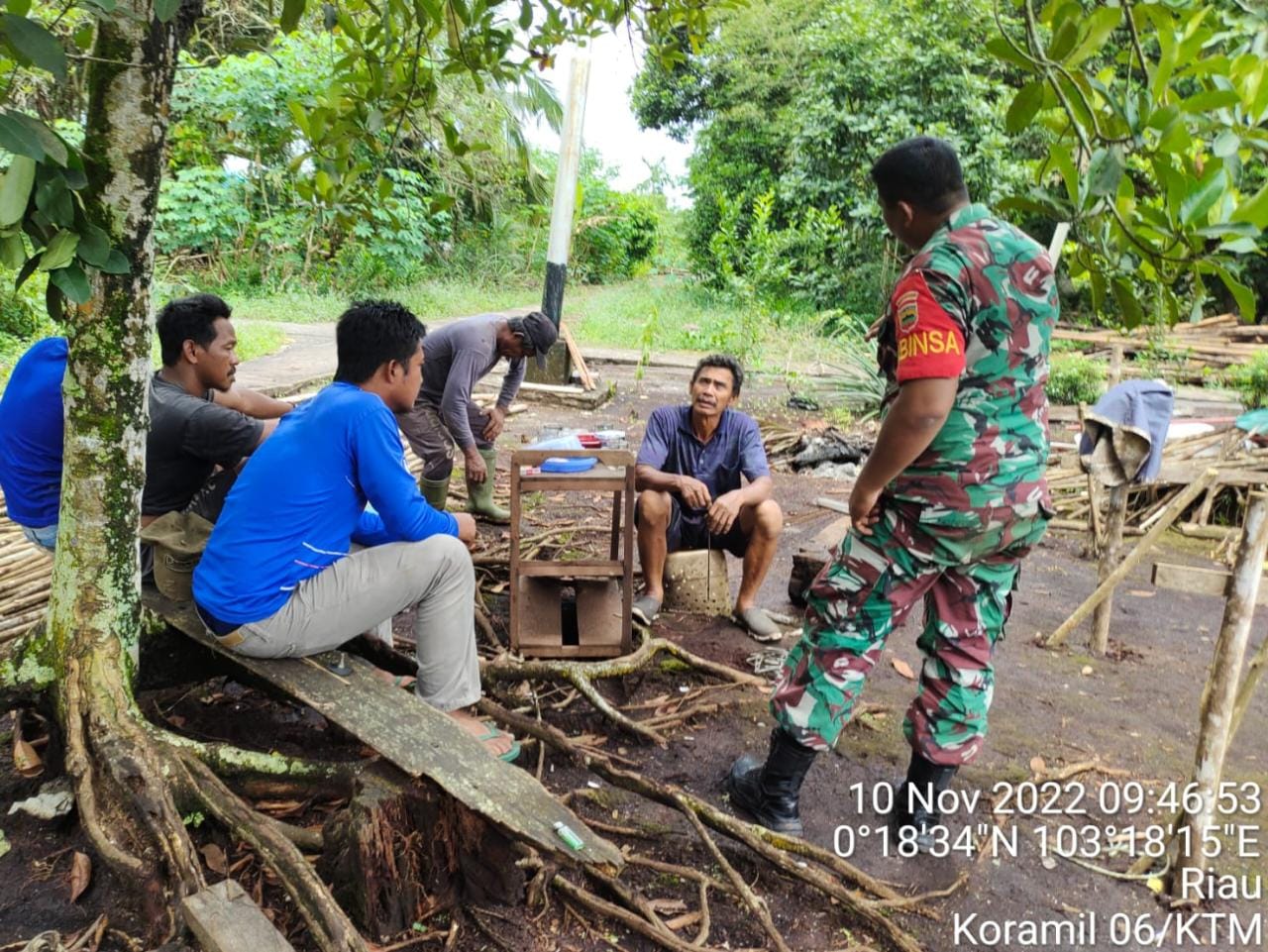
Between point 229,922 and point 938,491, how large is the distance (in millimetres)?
2108

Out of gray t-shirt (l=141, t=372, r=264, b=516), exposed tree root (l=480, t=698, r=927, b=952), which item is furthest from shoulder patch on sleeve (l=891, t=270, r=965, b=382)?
gray t-shirt (l=141, t=372, r=264, b=516)

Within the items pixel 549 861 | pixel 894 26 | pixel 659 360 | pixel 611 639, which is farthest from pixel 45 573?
pixel 894 26

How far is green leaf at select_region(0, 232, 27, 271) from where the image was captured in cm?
197

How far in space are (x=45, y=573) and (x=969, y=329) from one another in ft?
12.6

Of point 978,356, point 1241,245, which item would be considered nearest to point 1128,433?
point 978,356

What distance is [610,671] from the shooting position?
387cm

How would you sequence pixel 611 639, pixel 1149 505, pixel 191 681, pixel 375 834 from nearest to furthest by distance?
pixel 375 834
pixel 191 681
pixel 611 639
pixel 1149 505

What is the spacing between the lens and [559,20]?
153 inches

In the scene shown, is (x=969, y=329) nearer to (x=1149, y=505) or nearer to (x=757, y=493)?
(x=757, y=493)

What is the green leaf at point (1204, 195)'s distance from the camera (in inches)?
62.9

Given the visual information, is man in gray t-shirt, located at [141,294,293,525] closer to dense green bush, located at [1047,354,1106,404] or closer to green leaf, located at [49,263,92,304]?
green leaf, located at [49,263,92,304]

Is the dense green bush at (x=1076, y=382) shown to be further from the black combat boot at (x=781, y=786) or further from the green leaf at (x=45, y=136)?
the green leaf at (x=45, y=136)

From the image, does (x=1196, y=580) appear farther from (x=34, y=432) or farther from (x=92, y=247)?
(x=34, y=432)

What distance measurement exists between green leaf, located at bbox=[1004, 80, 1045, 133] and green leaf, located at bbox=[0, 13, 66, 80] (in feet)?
5.88
